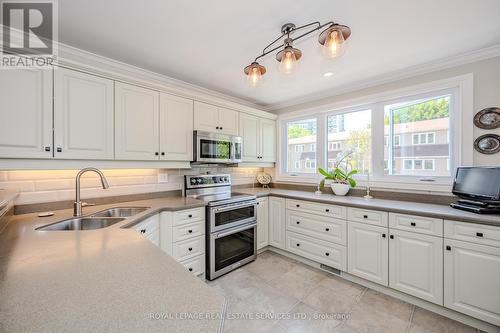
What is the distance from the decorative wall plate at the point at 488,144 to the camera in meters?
1.90

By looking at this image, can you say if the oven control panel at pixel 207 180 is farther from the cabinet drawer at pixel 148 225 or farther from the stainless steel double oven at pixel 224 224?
the cabinet drawer at pixel 148 225

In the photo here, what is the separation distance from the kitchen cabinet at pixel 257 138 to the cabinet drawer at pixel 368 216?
157 centimetres

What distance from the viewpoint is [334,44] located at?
128cm

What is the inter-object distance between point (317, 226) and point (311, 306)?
904 millimetres

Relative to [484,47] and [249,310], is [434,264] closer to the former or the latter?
[249,310]

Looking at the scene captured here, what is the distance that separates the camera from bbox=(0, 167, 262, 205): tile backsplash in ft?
5.67

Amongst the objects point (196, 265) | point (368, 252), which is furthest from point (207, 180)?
point (368, 252)

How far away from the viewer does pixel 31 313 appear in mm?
562

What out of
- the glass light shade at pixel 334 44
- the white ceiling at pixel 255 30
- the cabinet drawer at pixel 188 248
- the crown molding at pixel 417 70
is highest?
the white ceiling at pixel 255 30

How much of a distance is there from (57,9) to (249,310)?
9.06ft

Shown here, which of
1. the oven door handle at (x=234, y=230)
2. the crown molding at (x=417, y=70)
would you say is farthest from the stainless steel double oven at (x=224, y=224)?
the crown molding at (x=417, y=70)

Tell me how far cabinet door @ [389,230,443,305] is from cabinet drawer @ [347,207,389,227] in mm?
129

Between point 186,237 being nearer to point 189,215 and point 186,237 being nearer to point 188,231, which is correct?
point 188,231

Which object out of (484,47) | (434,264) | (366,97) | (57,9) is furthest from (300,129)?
(57,9)
